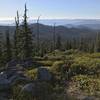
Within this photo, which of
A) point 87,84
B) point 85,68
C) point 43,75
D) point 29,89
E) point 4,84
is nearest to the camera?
point 29,89

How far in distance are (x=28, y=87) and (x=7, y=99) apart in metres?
1.02

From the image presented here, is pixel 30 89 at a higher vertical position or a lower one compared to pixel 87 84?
higher

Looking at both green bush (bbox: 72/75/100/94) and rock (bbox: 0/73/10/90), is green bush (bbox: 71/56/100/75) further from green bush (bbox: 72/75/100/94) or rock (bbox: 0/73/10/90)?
rock (bbox: 0/73/10/90)

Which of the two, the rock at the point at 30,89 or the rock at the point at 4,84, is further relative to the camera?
the rock at the point at 4,84

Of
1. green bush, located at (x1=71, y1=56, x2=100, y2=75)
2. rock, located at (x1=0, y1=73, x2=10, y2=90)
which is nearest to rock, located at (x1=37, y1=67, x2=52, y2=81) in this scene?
rock, located at (x1=0, y1=73, x2=10, y2=90)

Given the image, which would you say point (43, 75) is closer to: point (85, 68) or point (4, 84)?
point (4, 84)

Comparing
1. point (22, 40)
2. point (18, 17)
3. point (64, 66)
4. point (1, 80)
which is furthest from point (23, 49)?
point (1, 80)

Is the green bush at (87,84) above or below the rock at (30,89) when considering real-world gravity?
below

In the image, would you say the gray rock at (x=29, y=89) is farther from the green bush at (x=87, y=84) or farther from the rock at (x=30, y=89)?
the green bush at (x=87, y=84)

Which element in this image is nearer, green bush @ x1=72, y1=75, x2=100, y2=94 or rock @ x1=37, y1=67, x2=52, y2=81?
green bush @ x1=72, y1=75, x2=100, y2=94

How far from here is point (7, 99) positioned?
10539 millimetres

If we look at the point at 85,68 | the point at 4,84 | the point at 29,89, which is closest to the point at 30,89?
the point at 29,89

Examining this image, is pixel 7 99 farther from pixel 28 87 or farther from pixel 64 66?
pixel 64 66

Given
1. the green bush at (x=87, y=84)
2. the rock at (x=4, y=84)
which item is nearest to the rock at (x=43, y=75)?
the green bush at (x=87, y=84)
